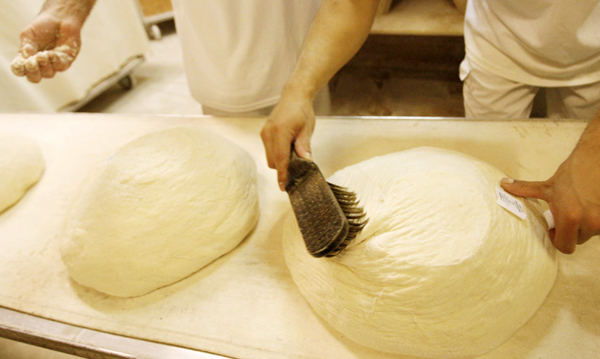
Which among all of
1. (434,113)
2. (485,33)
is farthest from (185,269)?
(434,113)

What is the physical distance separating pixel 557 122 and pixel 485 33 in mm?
454

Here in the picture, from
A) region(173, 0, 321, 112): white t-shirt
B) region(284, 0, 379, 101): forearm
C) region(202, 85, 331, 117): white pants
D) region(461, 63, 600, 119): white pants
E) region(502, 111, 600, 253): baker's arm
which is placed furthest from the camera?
region(202, 85, 331, 117): white pants

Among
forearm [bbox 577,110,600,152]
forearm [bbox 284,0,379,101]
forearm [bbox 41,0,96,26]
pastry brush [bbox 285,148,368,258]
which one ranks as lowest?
pastry brush [bbox 285,148,368,258]

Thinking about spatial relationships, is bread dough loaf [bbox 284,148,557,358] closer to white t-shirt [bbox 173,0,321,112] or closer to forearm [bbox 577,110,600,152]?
forearm [bbox 577,110,600,152]

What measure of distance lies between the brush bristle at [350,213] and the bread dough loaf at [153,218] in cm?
37

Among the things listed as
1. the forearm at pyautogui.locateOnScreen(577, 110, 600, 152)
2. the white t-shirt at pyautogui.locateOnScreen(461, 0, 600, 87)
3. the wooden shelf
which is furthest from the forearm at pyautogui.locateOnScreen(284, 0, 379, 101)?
the wooden shelf

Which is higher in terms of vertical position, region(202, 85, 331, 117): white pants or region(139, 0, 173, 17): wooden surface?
region(139, 0, 173, 17): wooden surface

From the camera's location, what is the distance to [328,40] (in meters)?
1.12

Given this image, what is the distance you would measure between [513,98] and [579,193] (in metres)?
0.72

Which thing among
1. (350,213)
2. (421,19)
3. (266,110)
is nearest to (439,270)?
(350,213)

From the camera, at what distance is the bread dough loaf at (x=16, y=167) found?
1.30 m

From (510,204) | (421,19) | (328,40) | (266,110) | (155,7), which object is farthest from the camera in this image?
(155,7)

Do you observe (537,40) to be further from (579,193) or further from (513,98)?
(579,193)

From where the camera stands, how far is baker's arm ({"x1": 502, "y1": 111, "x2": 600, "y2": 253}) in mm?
720
